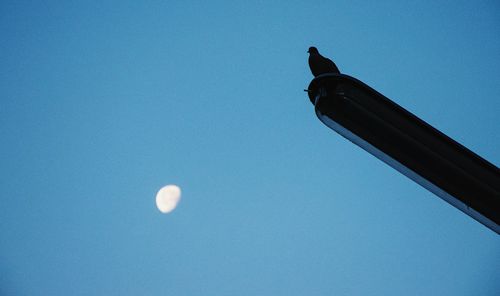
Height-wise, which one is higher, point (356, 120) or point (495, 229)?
point (356, 120)

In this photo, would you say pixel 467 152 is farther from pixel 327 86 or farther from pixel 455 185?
pixel 327 86

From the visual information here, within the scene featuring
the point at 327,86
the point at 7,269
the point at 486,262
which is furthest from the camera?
the point at 486,262

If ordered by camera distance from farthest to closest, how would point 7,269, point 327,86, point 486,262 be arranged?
point 486,262 < point 7,269 < point 327,86

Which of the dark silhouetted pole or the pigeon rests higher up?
the pigeon

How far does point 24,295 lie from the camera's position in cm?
1084

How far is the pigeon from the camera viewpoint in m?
0.87

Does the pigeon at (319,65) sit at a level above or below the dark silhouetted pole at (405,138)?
above

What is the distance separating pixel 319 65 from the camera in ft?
2.88

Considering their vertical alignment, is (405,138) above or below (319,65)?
below

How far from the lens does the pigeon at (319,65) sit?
2.85 ft

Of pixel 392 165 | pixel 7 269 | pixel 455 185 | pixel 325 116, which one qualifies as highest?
pixel 7 269

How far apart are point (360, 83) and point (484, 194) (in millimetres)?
429

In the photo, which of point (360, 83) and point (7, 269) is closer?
point (360, 83)

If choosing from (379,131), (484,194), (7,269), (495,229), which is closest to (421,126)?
(379,131)
